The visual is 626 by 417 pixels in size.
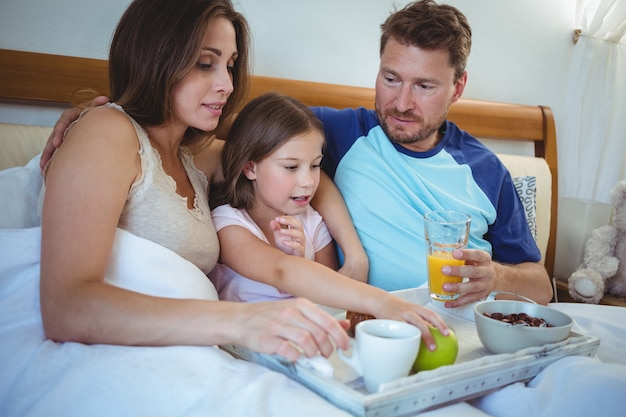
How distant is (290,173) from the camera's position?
1.55 metres

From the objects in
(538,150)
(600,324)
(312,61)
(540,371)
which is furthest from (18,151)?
(538,150)

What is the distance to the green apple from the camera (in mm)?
924

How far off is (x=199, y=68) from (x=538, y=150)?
6.99ft

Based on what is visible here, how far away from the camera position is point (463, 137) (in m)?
2.05

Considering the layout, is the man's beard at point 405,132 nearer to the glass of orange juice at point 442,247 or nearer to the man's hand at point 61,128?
the glass of orange juice at point 442,247

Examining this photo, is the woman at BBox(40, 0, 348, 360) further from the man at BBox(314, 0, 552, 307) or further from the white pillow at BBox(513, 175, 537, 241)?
the white pillow at BBox(513, 175, 537, 241)

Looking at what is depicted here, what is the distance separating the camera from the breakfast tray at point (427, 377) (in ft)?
2.56

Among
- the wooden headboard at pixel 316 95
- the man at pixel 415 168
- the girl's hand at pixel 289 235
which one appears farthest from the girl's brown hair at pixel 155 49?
the man at pixel 415 168

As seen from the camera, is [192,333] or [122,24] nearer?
[192,333]

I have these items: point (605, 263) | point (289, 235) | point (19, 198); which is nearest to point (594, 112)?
point (605, 263)

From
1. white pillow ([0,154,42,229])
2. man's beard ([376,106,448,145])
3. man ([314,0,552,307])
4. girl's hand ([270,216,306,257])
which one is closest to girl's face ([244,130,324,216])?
girl's hand ([270,216,306,257])

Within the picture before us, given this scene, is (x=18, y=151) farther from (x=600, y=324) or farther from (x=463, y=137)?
(x=600, y=324)

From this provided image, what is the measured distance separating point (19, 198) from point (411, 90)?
121 centimetres

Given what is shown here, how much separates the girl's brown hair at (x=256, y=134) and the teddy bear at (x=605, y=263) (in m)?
1.51
